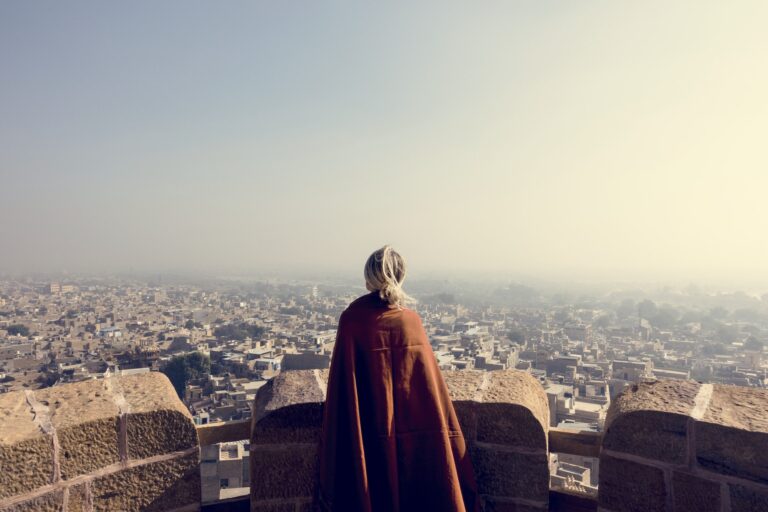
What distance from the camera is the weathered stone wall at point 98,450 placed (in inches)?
58.4

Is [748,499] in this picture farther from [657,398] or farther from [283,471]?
[283,471]

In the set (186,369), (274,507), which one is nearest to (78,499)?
(274,507)

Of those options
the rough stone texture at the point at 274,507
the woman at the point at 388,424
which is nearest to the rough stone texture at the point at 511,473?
the woman at the point at 388,424

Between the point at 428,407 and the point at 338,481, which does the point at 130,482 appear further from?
the point at 428,407

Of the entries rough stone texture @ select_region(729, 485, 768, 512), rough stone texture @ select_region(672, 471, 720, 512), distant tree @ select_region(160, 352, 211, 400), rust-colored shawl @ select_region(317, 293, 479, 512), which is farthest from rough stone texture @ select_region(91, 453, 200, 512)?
distant tree @ select_region(160, 352, 211, 400)

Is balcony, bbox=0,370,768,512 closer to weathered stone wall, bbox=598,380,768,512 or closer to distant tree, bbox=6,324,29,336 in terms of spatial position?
weathered stone wall, bbox=598,380,768,512

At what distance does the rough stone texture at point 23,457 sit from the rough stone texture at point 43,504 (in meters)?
0.03

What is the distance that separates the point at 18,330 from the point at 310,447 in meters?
59.7

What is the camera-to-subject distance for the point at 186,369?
3278 cm

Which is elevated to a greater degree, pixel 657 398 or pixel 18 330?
pixel 657 398

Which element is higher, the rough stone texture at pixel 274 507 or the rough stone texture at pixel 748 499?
the rough stone texture at pixel 748 499

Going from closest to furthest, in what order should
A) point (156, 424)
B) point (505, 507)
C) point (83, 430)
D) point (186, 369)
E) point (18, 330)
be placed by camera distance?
point (83, 430), point (156, 424), point (505, 507), point (186, 369), point (18, 330)

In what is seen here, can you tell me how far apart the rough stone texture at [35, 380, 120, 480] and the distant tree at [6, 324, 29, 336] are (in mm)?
57210

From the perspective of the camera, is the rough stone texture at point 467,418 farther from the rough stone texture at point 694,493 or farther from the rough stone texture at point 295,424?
the rough stone texture at point 694,493
